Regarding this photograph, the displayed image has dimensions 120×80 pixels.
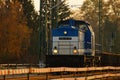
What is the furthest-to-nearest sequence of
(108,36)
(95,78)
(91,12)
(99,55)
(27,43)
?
(91,12) → (108,36) → (27,43) → (99,55) → (95,78)

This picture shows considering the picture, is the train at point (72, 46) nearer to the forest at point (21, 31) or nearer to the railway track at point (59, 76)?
the railway track at point (59, 76)

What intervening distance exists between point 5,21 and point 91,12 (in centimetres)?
4877

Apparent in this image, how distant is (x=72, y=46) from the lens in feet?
109

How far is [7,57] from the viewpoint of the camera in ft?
253

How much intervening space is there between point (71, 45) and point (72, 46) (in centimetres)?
10

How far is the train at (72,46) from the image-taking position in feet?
106

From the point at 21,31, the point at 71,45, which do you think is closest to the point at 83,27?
the point at 71,45

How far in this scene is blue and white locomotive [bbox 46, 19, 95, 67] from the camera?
32.4 m

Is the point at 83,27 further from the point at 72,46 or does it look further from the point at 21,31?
the point at 21,31

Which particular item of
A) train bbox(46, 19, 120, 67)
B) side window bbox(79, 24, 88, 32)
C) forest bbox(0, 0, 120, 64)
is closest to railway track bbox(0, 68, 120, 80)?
train bbox(46, 19, 120, 67)

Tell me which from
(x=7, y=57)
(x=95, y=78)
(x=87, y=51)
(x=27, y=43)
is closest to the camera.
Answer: (x=95, y=78)

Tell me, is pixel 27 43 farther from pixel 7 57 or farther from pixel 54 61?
pixel 54 61

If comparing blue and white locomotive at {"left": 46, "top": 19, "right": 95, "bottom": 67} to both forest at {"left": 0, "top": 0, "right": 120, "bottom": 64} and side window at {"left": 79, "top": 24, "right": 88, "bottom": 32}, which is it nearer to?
side window at {"left": 79, "top": 24, "right": 88, "bottom": 32}

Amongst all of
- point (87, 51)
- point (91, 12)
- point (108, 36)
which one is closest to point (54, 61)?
point (87, 51)
